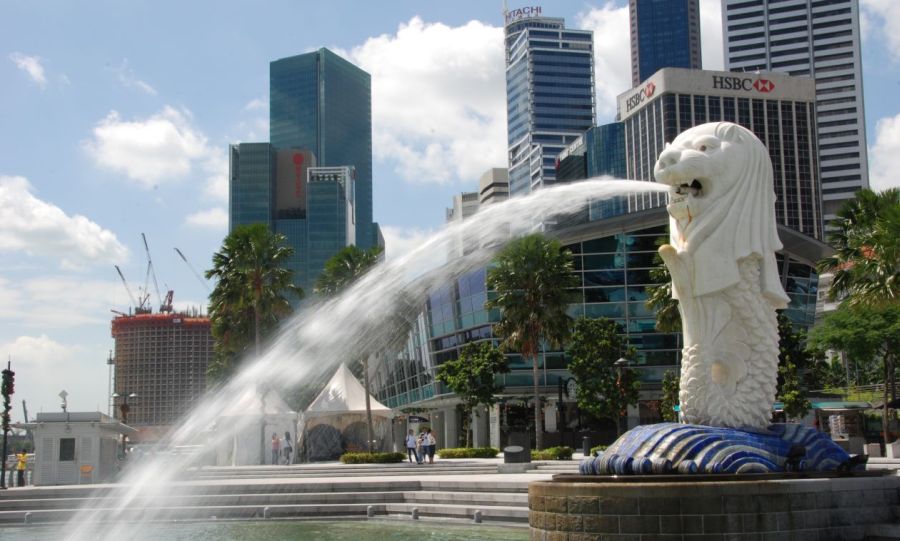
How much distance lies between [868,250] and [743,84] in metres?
135

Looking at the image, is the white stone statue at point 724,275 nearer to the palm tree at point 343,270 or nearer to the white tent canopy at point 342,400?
the palm tree at point 343,270

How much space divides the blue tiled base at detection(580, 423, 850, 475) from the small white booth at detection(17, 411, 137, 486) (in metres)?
24.3

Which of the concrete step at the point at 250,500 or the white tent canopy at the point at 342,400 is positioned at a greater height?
the white tent canopy at the point at 342,400

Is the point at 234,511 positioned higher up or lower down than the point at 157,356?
lower down

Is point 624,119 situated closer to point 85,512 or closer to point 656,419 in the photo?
point 656,419

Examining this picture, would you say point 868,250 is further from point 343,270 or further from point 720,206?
point 343,270

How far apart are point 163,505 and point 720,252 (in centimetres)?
1665

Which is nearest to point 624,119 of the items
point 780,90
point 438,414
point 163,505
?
point 780,90

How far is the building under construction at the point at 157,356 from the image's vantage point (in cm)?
17288

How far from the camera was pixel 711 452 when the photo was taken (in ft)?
47.5

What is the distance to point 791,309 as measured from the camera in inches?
2355

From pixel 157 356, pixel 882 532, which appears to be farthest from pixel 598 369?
pixel 157 356

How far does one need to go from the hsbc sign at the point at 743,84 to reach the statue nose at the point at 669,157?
500ft

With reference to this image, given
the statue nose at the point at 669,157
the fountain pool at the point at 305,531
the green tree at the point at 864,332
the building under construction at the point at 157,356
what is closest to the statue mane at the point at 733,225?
the statue nose at the point at 669,157
